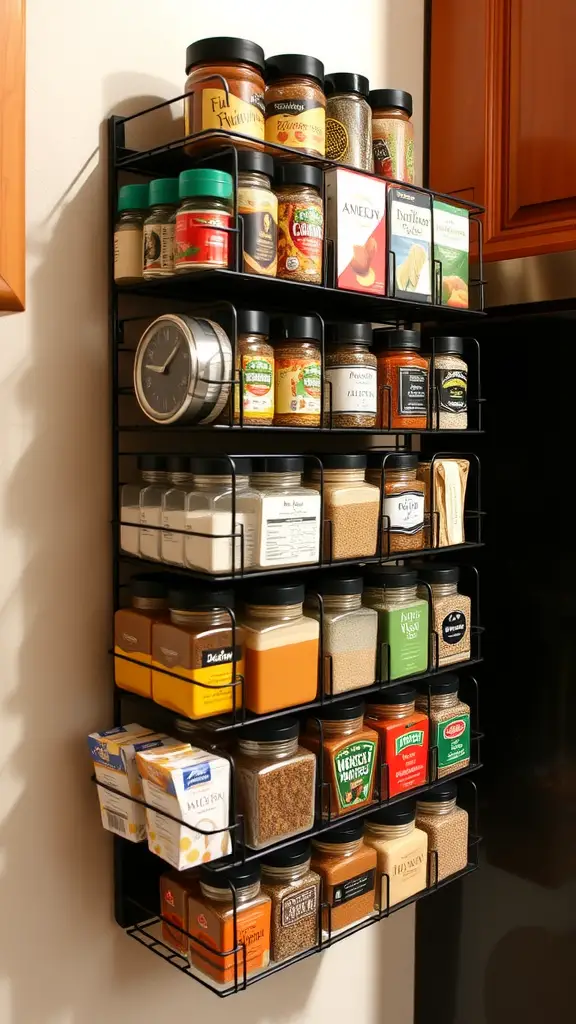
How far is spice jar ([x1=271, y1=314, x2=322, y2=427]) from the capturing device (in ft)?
3.84

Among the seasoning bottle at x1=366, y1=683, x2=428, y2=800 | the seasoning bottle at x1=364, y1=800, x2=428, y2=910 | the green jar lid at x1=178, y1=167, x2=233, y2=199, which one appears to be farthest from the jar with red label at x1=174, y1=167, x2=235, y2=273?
the seasoning bottle at x1=364, y1=800, x2=428, y2=910

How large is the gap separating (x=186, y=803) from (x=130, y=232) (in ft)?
2.18

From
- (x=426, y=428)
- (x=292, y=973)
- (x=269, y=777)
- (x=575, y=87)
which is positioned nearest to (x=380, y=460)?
(x=426, y=428)

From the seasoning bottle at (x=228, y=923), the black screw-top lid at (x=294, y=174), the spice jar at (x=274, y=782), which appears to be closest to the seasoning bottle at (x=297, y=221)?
the black screw-top lid at (x=294, y=174)

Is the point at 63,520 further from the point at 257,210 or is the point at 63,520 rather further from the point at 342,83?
the point at 342,83

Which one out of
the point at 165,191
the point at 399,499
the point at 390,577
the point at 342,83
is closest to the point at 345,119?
the point at 342,83

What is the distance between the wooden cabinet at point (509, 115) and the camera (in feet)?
4.69

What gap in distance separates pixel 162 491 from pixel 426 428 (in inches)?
15.9

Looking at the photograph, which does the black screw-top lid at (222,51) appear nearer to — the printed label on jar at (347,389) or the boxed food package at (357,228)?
the boxed food package at (357,228)

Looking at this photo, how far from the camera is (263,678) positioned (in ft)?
3.76

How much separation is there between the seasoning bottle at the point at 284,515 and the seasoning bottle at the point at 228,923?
0.38 m

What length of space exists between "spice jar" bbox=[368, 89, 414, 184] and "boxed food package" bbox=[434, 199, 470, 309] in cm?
8

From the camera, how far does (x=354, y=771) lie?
130cm

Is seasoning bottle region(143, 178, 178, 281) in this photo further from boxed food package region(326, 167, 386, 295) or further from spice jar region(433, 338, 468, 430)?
spice jar region(433, 338, 468, 430)
